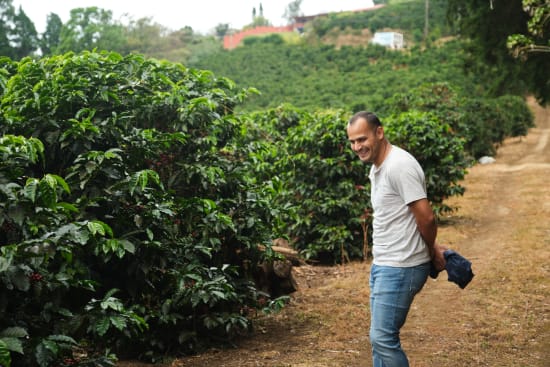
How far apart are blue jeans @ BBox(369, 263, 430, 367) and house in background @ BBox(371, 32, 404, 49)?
54.4 metres

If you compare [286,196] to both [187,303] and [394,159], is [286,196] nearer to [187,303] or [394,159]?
[187,303]

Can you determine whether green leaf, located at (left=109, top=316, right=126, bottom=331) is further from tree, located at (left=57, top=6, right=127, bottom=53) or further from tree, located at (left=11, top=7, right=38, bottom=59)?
tree, located at (left=57, top=6, right=127, bottom=53)

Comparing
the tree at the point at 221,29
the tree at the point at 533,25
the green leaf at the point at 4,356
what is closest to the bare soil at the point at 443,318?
the green leaf at the point at 4,356

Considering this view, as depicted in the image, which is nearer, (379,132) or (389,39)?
(379,132)

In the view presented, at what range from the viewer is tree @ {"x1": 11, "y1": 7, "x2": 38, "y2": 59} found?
44.6m

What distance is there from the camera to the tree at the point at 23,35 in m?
44.6

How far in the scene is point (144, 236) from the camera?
16.0 ft

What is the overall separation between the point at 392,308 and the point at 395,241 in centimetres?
36

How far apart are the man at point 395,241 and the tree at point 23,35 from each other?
44407 mm

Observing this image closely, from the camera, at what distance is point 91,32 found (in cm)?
5562

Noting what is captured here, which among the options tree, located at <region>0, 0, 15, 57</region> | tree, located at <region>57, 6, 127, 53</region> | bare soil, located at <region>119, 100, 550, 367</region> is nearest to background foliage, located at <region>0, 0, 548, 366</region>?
bare soil, located at <region>119, 100, 550, 367</region>

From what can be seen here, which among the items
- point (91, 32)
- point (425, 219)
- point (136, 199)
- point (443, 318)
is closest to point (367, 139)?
point (425, 219)

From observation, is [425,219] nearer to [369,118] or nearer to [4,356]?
[369,118]

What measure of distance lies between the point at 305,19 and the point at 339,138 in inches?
2692
